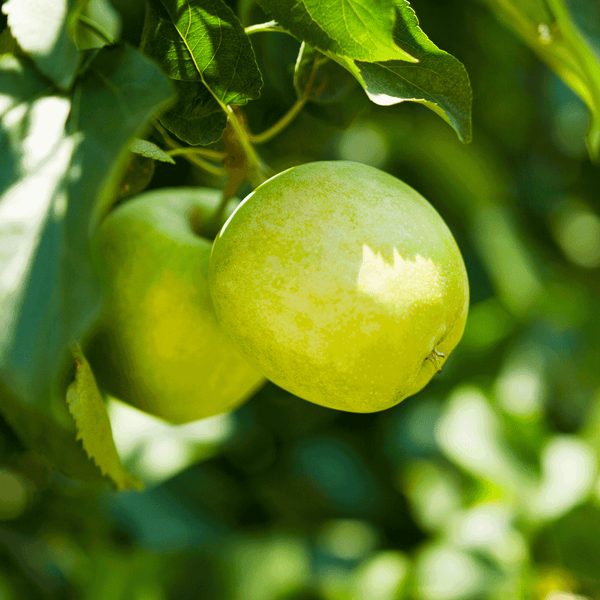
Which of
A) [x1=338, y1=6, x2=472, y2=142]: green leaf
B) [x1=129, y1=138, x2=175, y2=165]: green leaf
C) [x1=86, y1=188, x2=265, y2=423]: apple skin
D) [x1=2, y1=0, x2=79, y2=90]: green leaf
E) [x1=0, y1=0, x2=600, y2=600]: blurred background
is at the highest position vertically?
[x1=2, y1=0, x2=79, y2=90]: green leaf

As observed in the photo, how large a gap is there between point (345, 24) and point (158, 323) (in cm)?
30

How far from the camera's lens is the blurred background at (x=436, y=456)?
4.04 ft

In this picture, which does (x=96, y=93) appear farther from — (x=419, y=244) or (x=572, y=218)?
(x=572, y=218)

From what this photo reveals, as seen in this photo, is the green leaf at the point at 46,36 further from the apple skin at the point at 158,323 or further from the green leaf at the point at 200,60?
the apple skin at the point at 158,323

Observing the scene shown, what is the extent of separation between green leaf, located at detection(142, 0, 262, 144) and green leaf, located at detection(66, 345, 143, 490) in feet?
0.62

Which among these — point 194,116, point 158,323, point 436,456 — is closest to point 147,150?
point 194,116

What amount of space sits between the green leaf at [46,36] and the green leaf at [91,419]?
178 mm

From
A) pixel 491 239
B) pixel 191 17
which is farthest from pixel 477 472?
pixel 191 17

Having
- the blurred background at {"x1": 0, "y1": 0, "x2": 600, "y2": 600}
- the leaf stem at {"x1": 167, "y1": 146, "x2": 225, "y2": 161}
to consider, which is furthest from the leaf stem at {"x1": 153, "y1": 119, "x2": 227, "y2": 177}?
the blurred background at {"x1": 0, "y1": 0, "x2": 600, "y2": 600}

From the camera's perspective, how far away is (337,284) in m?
0.41

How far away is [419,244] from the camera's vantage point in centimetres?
44

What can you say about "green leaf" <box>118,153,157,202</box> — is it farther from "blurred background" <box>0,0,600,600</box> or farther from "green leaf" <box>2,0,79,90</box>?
"blurred background" <box>0,0,600,600</box>

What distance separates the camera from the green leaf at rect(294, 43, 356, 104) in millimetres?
576

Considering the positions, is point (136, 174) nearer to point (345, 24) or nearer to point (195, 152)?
point (195, 152)
